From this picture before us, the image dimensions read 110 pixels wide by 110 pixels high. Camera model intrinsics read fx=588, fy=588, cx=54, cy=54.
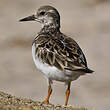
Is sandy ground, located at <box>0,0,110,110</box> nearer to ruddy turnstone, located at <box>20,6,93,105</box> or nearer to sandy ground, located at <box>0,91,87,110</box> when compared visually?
ruddy turnstone, located at <box>20,6,93,105</box>

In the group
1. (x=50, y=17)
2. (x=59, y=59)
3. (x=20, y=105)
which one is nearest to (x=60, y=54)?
(x=59, y=59)

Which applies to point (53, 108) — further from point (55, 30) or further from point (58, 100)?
point (58, 100)

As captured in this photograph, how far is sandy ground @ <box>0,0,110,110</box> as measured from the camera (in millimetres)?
17766

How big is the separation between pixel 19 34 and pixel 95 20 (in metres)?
3.37

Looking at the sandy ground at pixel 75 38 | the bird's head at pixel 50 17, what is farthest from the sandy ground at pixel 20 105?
the sandy ground at pixel 75 38

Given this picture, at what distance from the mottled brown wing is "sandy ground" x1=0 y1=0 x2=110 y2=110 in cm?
584

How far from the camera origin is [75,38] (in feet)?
71.2

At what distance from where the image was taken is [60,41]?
1096cm

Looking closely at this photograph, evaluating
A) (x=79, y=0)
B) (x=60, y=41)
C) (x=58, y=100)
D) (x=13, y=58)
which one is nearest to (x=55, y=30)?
(x=60, y=41)

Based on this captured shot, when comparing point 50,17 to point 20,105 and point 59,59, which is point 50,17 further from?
point 20,105

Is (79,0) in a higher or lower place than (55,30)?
higher

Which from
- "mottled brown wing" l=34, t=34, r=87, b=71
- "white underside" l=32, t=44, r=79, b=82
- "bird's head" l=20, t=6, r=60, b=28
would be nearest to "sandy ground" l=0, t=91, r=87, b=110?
"white underside" l=32, t=44, r=79, b=82

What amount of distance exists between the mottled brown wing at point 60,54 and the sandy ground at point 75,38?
5.84 meters

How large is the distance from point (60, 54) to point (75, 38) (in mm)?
11161
